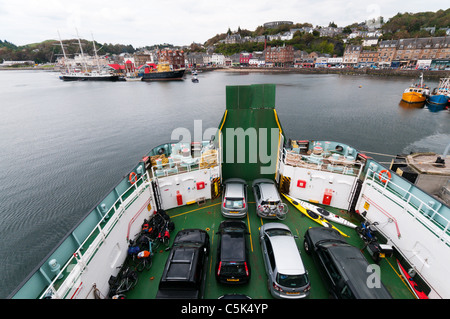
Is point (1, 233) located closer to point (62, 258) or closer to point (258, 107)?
point (62, 258)

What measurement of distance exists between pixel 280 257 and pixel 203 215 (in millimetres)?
5223

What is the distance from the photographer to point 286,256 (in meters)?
7.45

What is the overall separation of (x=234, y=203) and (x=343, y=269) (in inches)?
217

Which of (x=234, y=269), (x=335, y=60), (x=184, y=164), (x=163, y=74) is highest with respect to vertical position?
(x=335, y=60)

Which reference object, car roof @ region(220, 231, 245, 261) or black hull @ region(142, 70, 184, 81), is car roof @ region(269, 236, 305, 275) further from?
black hull @ region(142, 70, 184, 81)

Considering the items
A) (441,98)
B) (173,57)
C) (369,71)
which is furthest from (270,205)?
(173,57)

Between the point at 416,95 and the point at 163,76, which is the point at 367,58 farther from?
the point at 163,76

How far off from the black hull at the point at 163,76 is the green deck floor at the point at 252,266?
352 ft

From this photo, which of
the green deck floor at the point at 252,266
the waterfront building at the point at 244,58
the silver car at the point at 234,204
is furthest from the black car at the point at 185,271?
the waterfront building at the point at 244,58

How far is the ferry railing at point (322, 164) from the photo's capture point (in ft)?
36.3

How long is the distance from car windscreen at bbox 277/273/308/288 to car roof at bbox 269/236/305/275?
140 millimetres

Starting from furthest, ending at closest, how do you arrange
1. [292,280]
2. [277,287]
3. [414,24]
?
[414,24], [277,287], [292,280]
